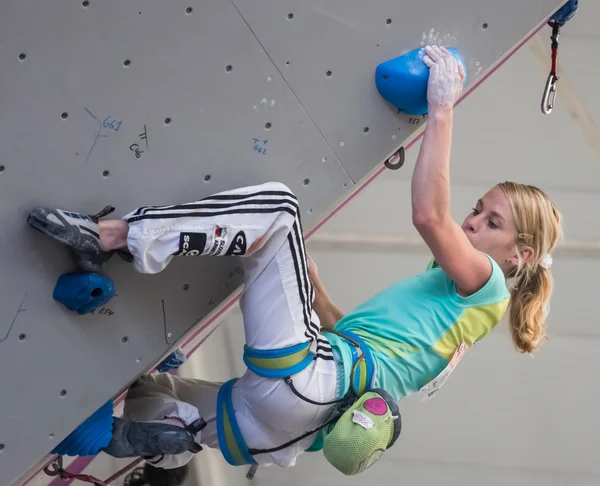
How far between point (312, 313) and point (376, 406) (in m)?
0.25

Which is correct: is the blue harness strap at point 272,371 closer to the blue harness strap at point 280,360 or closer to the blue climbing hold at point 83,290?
the blue harness strap at point 280,360

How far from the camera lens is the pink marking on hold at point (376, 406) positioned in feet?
5.96

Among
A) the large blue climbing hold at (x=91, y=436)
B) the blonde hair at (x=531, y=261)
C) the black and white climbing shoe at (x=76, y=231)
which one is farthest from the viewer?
the blonde hair at (x=531, y=261)

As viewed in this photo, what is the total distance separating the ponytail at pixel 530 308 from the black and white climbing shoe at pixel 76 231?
1.11 m

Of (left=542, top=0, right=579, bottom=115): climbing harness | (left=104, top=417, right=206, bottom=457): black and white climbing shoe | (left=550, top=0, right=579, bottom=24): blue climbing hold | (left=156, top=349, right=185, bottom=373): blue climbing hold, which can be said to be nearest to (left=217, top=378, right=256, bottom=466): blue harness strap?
(left=104, top=417, right=206, bottom=457): black and white climbing shoe

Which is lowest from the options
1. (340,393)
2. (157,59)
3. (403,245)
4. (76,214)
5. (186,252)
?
(403,245)

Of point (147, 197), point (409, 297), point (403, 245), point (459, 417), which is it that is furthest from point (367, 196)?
point (147, 197)

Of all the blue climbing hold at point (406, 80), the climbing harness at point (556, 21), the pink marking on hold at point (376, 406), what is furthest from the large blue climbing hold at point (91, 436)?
the climbing harness at point (556, 21)

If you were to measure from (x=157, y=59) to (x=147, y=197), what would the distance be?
0.94 feet

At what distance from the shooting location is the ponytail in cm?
220

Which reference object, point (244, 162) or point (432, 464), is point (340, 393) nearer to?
point (244, 162)

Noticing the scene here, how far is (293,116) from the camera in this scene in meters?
1.91

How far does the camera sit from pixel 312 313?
1.89 metres

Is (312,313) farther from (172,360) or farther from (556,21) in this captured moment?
(556,21)
